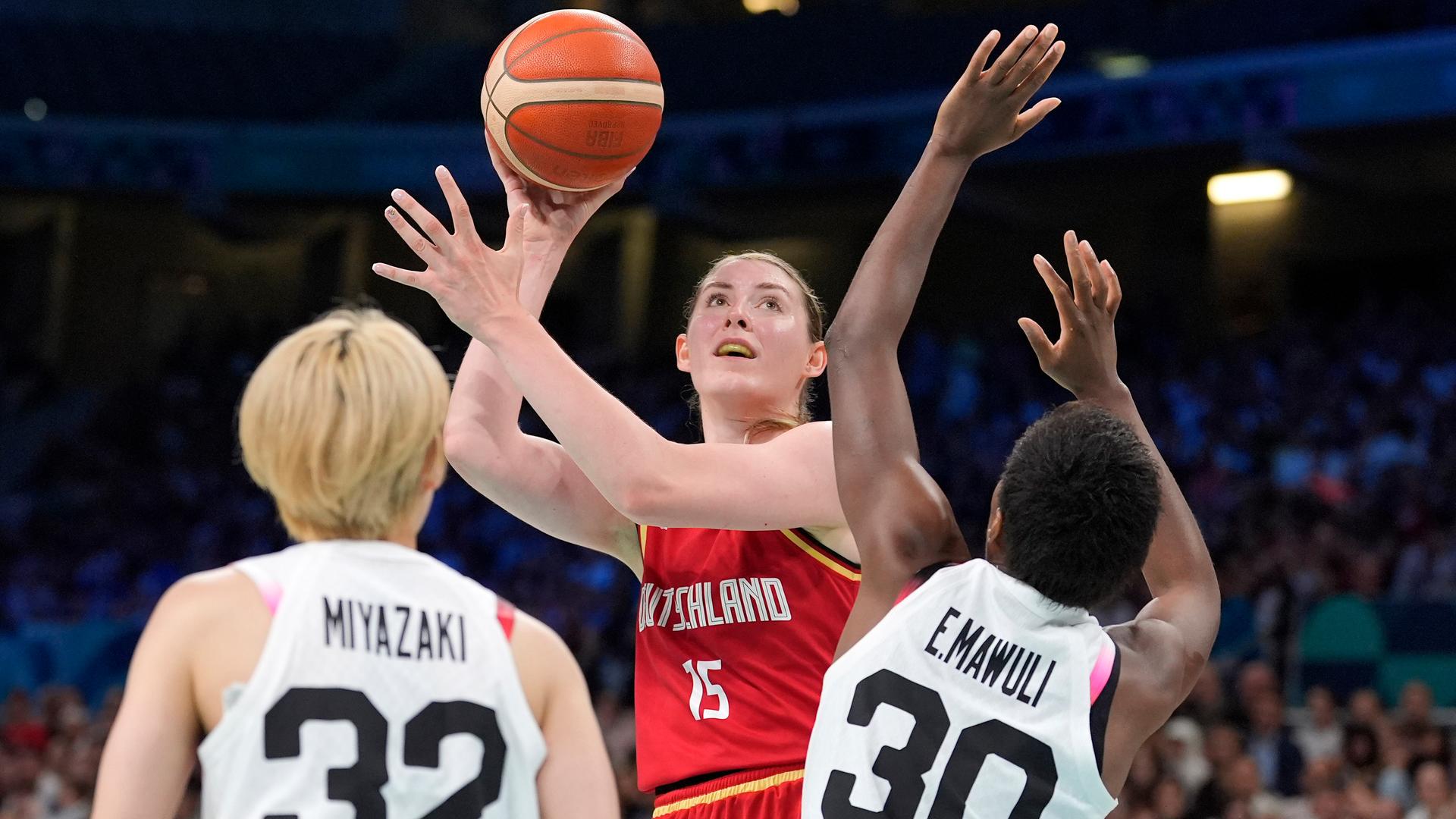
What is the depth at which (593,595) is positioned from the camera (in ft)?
49.0

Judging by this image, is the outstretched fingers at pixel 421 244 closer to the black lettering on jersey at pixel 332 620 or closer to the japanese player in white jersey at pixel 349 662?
the japanese player in white jersey at pixel 349 662

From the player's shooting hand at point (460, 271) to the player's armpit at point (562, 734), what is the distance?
68 centimetres

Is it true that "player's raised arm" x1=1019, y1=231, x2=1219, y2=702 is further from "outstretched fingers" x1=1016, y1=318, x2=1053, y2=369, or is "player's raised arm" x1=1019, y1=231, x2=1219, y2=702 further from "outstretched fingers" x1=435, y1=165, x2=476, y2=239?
"outstretched fingers" x1=435, y1=165, x2=476, y2=239

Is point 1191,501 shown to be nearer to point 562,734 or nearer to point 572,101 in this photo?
point 572,101

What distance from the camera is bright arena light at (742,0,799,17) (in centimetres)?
2356

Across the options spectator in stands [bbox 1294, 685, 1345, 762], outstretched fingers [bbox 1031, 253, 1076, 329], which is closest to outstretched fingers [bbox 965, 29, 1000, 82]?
outstretched fingers [bbox 1031, 253, 1076, 329]

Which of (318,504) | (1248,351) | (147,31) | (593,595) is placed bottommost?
(593,595)

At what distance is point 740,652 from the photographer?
10.9 ft

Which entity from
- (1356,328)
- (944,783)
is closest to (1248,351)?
(1356,328)

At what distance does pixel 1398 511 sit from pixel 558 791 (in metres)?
10.5

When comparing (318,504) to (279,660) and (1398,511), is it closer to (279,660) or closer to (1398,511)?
(279,660)

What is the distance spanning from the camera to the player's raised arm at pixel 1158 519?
2.71m

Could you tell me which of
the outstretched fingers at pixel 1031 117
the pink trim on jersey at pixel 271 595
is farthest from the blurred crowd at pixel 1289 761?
the pink trim on jersey at pixel 271 595

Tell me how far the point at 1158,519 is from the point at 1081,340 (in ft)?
2.01
